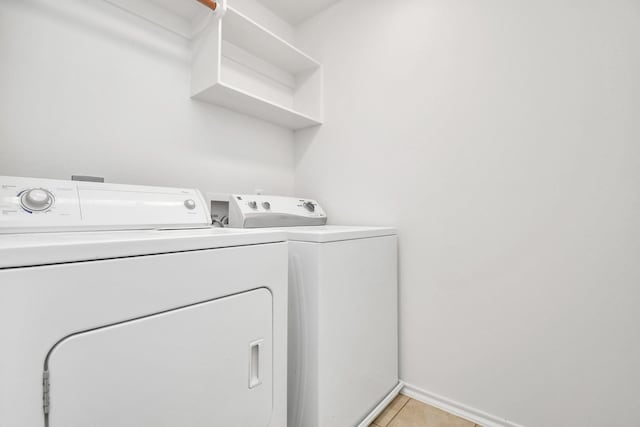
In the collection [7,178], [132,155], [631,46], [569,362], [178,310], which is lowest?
[569,362]

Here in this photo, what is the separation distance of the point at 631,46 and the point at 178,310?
1.77 m

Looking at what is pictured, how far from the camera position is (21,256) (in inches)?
19.3

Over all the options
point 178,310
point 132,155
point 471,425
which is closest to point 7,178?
point 132,155

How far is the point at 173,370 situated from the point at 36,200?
687 mm

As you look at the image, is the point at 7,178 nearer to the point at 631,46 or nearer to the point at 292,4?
the point at 292,4

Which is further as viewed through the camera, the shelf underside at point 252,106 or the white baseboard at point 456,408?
the shelf underside at point 252,106

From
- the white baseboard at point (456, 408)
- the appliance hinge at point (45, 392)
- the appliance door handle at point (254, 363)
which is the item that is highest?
the appliance hinge at point (45, 392)

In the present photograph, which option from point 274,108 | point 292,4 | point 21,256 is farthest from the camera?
point 292,4

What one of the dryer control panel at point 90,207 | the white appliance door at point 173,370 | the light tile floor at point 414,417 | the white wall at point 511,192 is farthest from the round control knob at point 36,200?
the light tile floor at point 414,417

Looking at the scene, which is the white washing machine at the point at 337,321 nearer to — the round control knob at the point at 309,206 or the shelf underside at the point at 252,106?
the round control knob at the point at 309,206

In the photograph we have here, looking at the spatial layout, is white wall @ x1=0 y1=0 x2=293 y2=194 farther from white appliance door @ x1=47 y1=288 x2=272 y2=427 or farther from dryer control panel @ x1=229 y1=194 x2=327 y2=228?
white appliance door @ x1=47 y1=288 x2=272 y2=427

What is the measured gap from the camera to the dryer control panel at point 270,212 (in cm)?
142

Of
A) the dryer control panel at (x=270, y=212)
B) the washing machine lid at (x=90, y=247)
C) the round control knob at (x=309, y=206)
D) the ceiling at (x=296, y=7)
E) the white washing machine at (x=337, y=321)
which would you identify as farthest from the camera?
the ceiling at (x=296, y=7)

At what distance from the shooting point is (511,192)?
1.28m
